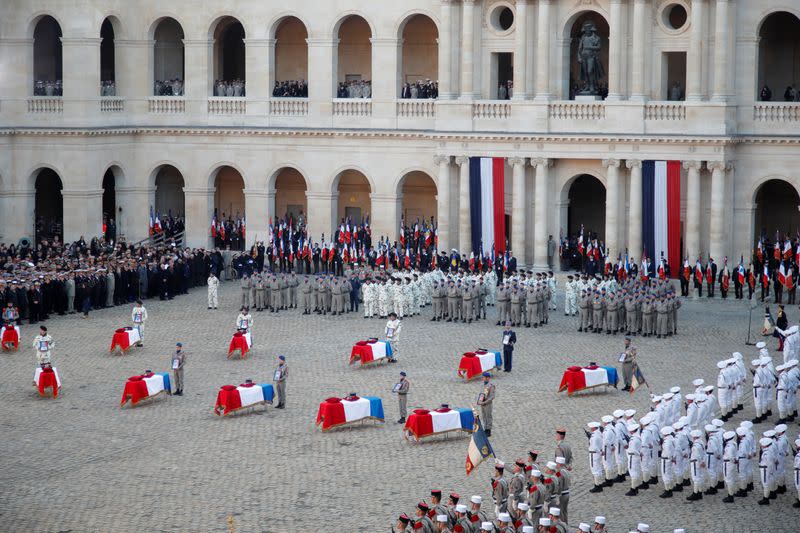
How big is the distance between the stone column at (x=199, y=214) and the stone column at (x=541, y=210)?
15.6 m

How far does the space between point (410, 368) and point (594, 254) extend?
17473 millimetres

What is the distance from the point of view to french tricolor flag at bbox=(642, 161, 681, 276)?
58.9 meters

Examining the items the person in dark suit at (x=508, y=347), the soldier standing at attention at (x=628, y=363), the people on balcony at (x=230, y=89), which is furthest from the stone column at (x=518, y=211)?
the soldier standing at attention at (x=628, y=363)

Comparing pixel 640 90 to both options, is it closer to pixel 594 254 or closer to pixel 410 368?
pixel 594 254

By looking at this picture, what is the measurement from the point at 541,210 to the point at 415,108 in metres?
7.58

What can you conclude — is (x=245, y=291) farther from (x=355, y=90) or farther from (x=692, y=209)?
(x=692, y=209)

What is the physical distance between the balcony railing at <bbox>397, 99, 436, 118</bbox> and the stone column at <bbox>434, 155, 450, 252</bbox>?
2.38 metres

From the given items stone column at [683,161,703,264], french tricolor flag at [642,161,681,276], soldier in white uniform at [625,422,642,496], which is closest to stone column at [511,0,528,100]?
french tricolor flag at [642,161,681,276]

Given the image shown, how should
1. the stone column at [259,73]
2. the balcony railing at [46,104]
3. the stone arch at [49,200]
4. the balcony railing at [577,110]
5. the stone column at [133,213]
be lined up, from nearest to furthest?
the balcony railing at [577,110], the balcony railing at [46,104], the stone column at [259,73], the stone column at [133,213], the stone arch at [49,200]

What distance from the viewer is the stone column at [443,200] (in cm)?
6259

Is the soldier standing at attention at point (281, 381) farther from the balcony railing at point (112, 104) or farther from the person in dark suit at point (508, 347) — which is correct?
the balcony railing at point (112, 104)

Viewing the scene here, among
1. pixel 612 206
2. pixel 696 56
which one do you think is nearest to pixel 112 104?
pixel 612 206

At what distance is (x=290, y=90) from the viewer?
67.7 m

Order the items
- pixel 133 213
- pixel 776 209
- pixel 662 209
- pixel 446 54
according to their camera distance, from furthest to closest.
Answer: pixel 133 213 < pixel 776 209 < pixel 446 54 < pixel 662 209
